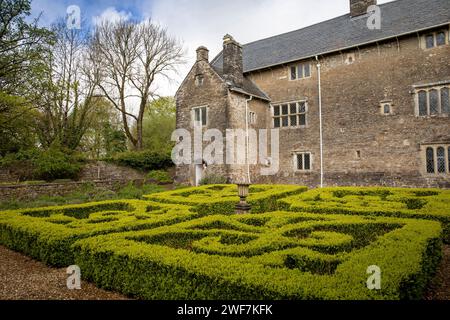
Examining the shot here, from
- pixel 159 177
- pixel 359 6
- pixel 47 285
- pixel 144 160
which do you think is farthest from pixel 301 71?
pixel 47 285

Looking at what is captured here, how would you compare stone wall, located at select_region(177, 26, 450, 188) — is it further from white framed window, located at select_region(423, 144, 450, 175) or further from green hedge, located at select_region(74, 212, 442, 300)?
green hedge, located at select_region(74, 212, 442, 300)

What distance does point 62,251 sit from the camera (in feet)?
19.7

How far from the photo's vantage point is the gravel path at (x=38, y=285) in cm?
472

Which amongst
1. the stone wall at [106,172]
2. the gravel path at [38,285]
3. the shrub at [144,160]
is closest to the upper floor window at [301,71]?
the shrub at [144,160]

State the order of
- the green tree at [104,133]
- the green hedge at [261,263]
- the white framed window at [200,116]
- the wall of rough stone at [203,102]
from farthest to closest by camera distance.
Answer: the green tree at [104,133] → the white framed window at [200,116] → the wall of rough stone at [203,102] → the green hedge at [261,263]

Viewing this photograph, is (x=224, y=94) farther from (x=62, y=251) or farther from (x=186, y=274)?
(x=186, y=274)

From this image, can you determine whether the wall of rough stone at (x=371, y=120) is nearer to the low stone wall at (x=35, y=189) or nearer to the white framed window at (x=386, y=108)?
the white framed window at (x=386, y=108)

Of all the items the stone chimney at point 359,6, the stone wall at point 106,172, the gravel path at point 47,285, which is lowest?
the gravel path at point 47,285

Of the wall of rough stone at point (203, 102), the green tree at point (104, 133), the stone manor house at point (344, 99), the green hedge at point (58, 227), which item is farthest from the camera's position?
the green tree at point (104, 133)

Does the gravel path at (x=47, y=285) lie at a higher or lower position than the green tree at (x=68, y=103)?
lower

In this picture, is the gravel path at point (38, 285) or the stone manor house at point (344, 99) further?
the stone manor house at point (344, 99)

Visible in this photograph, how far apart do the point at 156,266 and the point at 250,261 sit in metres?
1.38

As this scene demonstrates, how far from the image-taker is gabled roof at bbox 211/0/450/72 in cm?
1625

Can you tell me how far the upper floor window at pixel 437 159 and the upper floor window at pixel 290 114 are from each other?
734 centimetres
